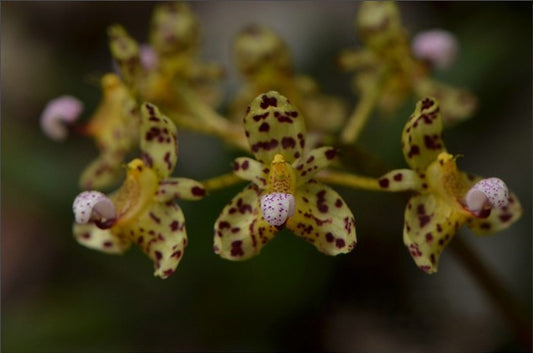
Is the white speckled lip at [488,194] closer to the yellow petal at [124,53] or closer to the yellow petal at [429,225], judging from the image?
the yellow petal at [429,225]

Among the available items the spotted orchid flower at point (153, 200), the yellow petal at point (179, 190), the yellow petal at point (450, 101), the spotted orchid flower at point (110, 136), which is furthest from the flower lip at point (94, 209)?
the yellow petal at point (450, 101)

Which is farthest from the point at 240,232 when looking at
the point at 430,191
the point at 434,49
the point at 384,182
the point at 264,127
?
the point at 434,49

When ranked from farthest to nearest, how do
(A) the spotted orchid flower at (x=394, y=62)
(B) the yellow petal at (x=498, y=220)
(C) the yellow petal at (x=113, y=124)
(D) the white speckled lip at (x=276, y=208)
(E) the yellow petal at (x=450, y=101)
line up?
1. (E) the yellow petal at (x=450, y=101)
2. (A) the spotted orchid flower at (x=394, y=62)
3. (C) the yellow petal at (x=113, y=124)
4. (B) the yellow petal at (x=498, y=220)
5. (D) the white speckled lip at (x=276, y=208)

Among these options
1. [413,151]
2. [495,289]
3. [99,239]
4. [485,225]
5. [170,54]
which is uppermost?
[170,54]

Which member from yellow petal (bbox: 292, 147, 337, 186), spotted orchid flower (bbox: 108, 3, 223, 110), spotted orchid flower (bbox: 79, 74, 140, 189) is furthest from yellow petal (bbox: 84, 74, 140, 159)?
yellow petal (bbox: 292, 147, 337, 186)

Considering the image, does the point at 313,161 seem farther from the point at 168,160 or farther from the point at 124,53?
the point at 124,53

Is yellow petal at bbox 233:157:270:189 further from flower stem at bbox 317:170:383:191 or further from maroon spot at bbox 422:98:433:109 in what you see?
maroon spot at bbox 422:98:433:109
